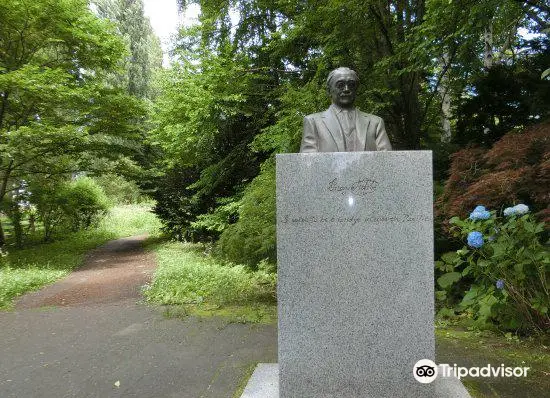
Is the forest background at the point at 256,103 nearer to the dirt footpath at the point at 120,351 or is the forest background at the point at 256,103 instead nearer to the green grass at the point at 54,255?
the green grass at the point at 54,255

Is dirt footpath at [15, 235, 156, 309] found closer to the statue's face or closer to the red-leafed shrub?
the red-leafed shrub

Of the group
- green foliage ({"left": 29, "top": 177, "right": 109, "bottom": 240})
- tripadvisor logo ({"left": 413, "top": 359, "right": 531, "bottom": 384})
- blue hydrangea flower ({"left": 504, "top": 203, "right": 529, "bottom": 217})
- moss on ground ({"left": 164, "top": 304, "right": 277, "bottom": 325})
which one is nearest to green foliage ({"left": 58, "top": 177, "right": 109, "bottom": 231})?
green foliage ({"left": 29, "top": 177, "right": 109, "bottom": 240})

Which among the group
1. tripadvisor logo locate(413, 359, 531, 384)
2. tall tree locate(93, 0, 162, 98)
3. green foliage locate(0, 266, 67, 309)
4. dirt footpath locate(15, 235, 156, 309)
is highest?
tall tree locate(93, 0, 162, 98)

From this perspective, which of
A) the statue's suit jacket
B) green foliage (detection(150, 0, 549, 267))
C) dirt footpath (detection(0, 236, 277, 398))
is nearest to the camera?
the statue's suit jacket

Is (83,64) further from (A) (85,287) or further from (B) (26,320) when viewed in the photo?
(B) (26,320)

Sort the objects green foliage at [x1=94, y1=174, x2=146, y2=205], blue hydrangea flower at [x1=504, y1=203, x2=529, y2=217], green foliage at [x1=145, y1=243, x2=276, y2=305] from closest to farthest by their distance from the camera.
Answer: blue hydrangea flower at [x1=504, y1=203, x2=529, y2=217]
green foliage at [x1=145, y1=243, x2=276, y2=305]
green foliage at [x1=94, y1=174, x2=146, y2=205]

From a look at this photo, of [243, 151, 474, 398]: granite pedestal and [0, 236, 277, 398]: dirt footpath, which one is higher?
[243, 151, 474, 398]: granite pedestal

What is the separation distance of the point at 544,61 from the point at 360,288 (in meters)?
6.78

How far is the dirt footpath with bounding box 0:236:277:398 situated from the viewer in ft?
11.8

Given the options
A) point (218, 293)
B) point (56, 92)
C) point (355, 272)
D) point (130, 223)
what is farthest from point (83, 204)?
point (355, 272)

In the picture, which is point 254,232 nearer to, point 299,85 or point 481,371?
point 481,371

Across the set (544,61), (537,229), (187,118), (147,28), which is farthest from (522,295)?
(147,28)
